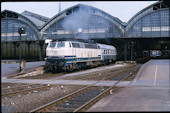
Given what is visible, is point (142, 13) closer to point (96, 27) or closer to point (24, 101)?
point (96, 27)

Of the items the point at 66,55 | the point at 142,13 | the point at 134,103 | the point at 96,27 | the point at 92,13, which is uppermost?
the point at 92,13

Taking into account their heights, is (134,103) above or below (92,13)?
below

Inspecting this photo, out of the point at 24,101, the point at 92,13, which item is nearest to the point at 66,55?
the point at 24,101

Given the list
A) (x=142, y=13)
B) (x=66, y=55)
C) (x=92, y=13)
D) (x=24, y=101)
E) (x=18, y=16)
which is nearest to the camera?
(x=24, y=101)

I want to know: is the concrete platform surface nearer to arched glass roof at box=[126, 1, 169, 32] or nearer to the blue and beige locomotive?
the blue and beige locomotive

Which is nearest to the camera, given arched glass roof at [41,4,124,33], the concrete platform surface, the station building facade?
the concrete platform surface

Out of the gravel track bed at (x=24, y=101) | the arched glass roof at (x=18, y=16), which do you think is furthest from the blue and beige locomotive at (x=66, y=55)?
the arched glass roof at (x=18, y=16)

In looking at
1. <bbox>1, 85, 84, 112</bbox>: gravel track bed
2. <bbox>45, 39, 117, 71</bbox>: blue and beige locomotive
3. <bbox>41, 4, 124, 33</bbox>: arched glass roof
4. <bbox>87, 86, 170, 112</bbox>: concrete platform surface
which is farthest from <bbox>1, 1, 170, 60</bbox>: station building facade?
<bbox>1, 85, 84, 112</bbox>: gravel track bed

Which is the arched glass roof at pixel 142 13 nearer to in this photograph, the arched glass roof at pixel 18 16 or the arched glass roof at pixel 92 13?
the arched glass roof at pixel 92 13

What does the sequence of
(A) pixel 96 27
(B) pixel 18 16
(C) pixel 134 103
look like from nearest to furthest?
1. (C) pixel 134 103
2. (A) pixel 96 27
3. (B) pixel 18 16

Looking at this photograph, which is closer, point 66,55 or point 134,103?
point 134,103

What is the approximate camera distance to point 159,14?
42750 millimetres

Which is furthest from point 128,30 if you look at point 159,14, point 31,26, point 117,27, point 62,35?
point 31,26

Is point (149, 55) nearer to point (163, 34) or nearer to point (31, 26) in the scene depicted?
point (163, 34)
